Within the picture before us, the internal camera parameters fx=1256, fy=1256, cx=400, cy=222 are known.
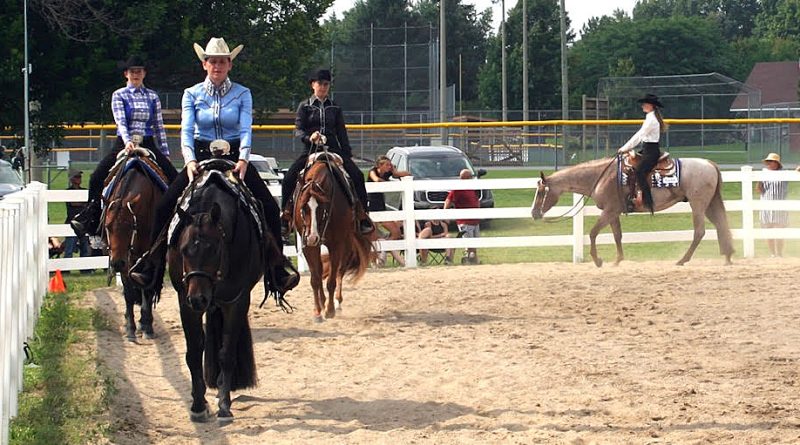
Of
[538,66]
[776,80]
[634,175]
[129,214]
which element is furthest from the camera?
[776,80]

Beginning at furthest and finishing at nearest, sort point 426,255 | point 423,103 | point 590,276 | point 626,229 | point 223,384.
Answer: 1. point 423,103
2. point 626,229
3. point 426,255
4. point 590,276
5. point 223,384

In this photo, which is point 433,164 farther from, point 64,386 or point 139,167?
point 64,386

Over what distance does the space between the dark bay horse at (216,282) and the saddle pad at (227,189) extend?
0.01m

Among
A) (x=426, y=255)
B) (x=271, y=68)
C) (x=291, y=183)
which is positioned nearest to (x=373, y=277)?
(x=426, y=255)

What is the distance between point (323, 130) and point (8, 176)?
32.9ft

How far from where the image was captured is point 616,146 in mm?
35938

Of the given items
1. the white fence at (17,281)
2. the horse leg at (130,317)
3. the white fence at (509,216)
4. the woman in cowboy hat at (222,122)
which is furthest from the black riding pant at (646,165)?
the woman in cowboy hat at (222,122)

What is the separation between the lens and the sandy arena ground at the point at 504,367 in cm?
794

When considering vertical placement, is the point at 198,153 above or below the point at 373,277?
above

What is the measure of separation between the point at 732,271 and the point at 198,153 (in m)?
9.47

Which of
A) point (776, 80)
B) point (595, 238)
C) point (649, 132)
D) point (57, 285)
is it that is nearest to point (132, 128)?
point (57, 285)

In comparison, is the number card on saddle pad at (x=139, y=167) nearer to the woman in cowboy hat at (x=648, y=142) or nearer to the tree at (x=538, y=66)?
the woman in cowboy hat at (x=648, y=142)

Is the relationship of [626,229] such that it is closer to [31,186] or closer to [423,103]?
[31,186]

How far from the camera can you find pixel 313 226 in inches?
507
